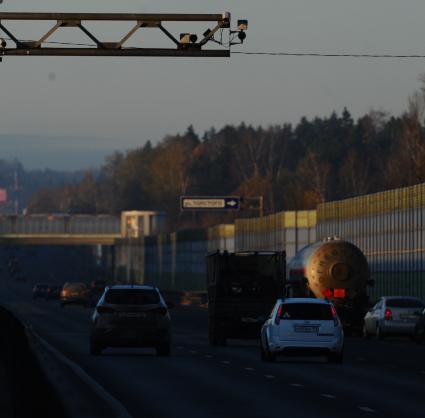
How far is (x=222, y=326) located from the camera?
1857 inches

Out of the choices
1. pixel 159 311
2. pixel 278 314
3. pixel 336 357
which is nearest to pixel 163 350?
pixel 159 311

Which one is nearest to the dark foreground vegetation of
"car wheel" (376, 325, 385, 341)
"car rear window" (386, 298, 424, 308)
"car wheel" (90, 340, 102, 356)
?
"car wheel" (90, 340, 102, 356)

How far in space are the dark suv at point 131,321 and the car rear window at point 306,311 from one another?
11.6 feet

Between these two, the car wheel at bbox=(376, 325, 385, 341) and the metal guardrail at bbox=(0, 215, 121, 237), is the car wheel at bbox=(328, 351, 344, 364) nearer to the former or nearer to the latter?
the car wheel at bbox=(376, 325, 385, 341)

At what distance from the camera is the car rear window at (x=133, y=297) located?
1576 inches

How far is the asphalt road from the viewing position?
75.4ft

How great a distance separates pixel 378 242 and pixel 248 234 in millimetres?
37555

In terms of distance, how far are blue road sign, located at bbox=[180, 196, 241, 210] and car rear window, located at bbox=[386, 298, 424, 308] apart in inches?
3410

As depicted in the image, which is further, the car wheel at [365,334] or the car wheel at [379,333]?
the car wheel at [365,334]

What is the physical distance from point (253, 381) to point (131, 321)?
1016 centimetres

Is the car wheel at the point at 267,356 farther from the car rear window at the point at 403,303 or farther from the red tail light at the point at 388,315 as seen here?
the red tail light at the point at 388,315

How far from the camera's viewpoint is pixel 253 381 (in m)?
29.8

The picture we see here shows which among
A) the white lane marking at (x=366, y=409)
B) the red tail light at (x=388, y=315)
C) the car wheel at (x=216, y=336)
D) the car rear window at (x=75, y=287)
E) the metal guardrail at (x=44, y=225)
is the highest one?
the metal guardrail at (x=44, y=225)

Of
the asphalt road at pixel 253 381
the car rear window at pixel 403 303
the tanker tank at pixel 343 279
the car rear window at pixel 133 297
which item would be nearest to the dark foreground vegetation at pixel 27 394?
the asphalt road at pixel 253 381
